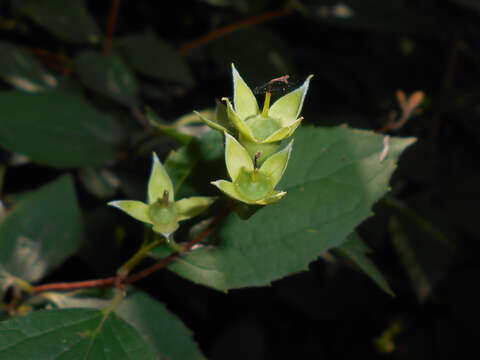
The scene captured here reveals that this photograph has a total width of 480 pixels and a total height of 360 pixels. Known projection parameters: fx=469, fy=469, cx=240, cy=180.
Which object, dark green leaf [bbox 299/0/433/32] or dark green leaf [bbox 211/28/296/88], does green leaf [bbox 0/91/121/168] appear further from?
dark green leaf [bbox 299/0/433/32]

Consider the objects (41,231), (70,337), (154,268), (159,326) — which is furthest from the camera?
(41,231)

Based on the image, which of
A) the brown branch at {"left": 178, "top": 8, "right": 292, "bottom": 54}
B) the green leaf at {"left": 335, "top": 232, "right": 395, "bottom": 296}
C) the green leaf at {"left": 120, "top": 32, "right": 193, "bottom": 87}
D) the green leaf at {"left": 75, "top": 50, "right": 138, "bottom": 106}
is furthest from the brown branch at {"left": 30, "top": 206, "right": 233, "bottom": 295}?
the brown branch at {"left": 178, "top": 8, "right": 292, "bottom": 54}

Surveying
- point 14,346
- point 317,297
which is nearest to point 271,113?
point 14,346

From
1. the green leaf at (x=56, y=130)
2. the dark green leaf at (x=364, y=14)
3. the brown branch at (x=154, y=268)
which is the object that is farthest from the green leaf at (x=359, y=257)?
the dark green leaf at (x=364, y=14)

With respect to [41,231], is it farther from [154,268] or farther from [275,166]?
[275,166]

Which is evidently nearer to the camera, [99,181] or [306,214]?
[306,214]

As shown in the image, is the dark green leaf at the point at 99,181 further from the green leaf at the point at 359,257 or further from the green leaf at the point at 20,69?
the green leaf at the point at 359,257

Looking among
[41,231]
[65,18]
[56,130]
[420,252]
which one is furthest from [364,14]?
[41,231]
